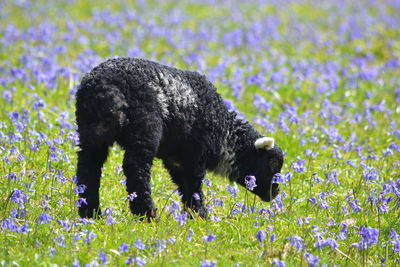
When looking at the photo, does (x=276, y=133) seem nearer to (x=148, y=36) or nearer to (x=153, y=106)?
(x=153, y=106)

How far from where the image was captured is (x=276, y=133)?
29.5ft

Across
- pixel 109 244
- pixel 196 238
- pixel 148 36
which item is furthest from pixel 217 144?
pixel 148 36

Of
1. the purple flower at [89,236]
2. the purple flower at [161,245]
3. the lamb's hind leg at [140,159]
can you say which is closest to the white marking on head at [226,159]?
the lamb's hind leg at [140,159]

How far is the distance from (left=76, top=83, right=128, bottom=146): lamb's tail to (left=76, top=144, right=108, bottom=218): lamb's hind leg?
0.62ft

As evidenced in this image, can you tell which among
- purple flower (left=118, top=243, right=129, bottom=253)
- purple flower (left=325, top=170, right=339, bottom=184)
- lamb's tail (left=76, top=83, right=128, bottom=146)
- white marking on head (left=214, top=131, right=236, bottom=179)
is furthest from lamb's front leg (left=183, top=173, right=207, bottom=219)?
purple flower (left=118, top=243, right=129, bottom=253)

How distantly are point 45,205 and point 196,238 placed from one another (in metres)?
1.33

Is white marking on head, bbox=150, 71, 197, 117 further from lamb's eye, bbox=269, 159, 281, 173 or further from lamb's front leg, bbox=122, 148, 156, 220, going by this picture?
lamb's eye, bbox=269, 159, 281, 173

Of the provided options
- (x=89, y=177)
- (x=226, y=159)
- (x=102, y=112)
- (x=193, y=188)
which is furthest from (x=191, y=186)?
(x=102, y=112)

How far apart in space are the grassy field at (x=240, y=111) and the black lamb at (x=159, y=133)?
0.81 feet

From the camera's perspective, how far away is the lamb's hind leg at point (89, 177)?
5.95 meters

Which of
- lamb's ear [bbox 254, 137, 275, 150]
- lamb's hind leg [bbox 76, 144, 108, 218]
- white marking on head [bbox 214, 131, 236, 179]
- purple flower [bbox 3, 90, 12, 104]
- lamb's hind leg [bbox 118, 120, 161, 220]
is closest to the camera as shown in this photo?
lamb's hind leg [bbox 118, 120, 161, 220]

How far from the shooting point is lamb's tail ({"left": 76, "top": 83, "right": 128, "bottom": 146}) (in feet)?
18.5

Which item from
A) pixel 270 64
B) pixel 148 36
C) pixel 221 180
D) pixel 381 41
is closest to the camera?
pixel 221 180

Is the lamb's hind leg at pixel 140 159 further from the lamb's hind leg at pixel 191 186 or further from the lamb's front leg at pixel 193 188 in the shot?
the lamb's front leg at pixel 193 188
